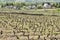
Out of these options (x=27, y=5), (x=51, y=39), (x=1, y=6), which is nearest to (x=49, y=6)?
(x=27, y=5)

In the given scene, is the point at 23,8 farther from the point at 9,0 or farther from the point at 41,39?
the point at 41,39

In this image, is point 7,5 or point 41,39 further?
point 7,5

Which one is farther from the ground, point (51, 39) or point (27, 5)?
point (51, 39)

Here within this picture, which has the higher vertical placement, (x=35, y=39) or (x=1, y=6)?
(x=35, y=39)

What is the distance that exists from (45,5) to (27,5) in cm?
437

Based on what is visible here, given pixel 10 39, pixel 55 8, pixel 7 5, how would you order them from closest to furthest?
pixel 10 39, pixel 55 8, pixel 7 5

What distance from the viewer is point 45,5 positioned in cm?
6881

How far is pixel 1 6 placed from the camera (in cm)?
6862

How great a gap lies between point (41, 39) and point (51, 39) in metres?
0.33

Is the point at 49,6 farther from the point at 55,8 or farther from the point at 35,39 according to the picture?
the point at 35,39

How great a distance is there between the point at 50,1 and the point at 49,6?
15.5ft

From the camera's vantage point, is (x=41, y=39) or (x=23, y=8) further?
(x=23, y=8)

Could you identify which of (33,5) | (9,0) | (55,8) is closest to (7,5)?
(9,0)

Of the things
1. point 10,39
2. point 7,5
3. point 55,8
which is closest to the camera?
point 10,39
